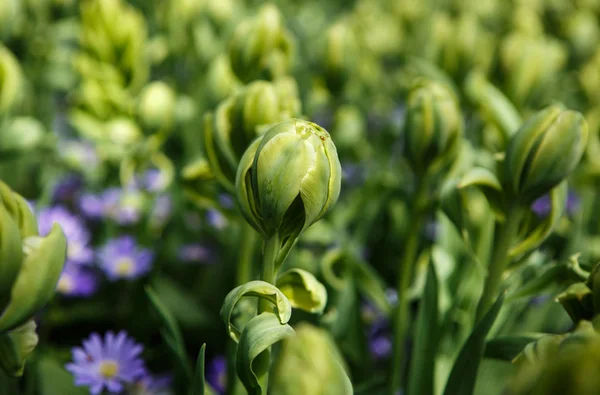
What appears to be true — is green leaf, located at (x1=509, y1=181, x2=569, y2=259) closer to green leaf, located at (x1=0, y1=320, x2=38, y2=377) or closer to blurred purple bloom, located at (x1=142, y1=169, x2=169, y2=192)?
green leaf, located at (x1=0, y1=320, x2=38, y2=377)

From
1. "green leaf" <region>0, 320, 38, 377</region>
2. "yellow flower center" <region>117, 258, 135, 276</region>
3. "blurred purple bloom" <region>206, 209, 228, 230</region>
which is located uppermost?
"green leaf" <region>0, 320, 38, 377</region>

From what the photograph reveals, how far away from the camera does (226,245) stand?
3.39 feet

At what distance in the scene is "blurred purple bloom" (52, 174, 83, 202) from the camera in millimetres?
1209

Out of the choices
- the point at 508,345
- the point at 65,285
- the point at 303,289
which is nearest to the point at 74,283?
the point at 65,285

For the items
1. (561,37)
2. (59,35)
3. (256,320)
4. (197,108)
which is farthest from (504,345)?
(561,37)

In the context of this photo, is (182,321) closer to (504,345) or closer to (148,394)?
(148,394)

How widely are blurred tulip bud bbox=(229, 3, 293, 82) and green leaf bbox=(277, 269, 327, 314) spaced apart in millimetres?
384

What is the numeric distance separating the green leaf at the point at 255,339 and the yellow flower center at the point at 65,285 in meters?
0.54

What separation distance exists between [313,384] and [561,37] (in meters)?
1.62

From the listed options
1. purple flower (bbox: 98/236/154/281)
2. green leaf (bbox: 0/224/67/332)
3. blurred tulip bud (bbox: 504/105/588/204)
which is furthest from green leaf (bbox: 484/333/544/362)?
purple flower (bbox: 98/236/154/281)

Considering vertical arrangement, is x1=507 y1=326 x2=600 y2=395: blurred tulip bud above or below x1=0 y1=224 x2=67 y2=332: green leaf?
above

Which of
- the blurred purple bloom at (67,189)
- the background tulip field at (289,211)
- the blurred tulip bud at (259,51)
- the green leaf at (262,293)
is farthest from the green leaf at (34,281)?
the blurred purple bloom at (67,189)

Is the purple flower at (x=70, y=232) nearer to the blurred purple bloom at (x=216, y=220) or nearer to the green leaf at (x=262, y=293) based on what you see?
the blurred purple bloom at (x=216, y=220)

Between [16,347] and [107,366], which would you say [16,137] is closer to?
[107,366]
